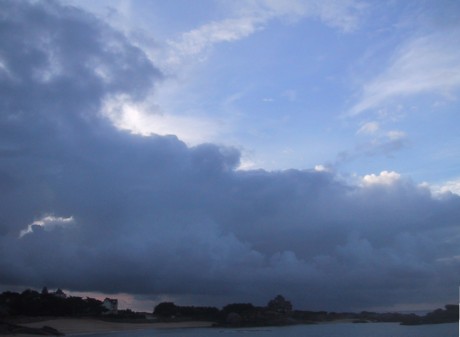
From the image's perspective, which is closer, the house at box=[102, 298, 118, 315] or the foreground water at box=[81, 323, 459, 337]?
the foreground water at box=[81, 323, 459, 337]

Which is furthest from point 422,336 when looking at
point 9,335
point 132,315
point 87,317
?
point 132,315

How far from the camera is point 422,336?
86.2m

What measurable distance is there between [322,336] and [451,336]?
23362 mm

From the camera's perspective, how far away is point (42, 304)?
136000mm

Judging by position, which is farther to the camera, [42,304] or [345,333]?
[42,304]

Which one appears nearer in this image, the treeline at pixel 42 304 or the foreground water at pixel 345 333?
the foreground water at pixel 345 333

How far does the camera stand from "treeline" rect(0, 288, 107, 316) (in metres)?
132

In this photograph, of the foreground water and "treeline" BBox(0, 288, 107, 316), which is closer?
the foreground water

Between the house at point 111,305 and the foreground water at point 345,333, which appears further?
the house at point 111,305

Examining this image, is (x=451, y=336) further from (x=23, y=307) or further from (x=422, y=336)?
(x=23, y=307)

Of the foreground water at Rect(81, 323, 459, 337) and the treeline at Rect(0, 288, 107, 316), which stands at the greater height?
the treeline at Rect(0, 288, 107, 316)

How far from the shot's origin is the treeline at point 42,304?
434 ft

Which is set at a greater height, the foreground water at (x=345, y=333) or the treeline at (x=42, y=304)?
the treeline at (x=42, y=304)

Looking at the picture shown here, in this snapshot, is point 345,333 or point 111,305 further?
point 111,305
